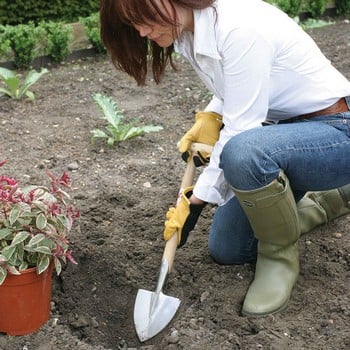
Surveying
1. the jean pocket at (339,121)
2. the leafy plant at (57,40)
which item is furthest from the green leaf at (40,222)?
the leafy plant at (57,40)

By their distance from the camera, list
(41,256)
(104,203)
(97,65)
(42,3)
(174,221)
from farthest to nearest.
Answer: (42,3), (97,65), (104,203), (174,221), (41,256)

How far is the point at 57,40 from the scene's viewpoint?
5441 millimetres

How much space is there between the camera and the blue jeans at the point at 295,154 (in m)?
2.50

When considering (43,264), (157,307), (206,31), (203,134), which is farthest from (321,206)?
(43,264)

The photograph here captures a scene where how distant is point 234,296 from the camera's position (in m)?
2.78

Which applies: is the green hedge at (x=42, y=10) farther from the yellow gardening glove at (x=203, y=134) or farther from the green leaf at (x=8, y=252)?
the green leaf at (x=8, y=252)

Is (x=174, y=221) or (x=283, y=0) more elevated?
(x=174, y=221)

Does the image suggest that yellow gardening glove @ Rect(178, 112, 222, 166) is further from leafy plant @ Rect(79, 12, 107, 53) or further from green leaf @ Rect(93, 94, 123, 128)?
leafy plant @ Rect(79, 12, 107, 53)

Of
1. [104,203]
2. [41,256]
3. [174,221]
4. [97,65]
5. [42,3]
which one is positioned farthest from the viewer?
[42,3]

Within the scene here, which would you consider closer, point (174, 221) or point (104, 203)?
point (174, 221)

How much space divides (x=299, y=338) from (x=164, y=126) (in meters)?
2.12

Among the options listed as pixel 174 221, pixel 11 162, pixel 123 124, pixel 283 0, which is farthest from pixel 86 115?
pixel 283 0

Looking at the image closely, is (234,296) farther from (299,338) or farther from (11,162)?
(11,162)

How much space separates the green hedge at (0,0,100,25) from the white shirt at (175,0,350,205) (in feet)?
13.4
